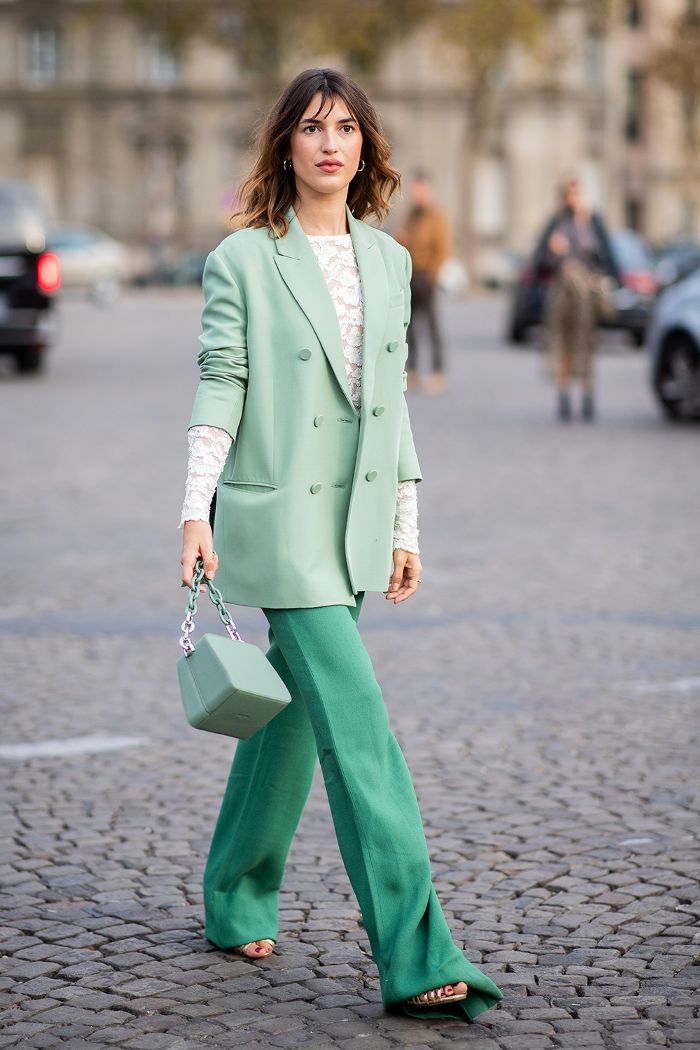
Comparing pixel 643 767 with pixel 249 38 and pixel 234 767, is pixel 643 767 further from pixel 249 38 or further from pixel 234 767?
pixel 249 38

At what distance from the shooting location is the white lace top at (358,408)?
12.1 feet

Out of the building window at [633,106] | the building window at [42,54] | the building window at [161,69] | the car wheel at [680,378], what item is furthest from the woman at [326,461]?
the building window at [633,106]

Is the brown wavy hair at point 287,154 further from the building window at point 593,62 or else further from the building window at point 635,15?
the building window at point 635,15

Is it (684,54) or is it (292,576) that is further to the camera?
(684,54)

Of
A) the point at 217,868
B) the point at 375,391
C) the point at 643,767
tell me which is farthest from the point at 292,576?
the point at 643,767

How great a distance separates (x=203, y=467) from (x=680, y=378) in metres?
12.5

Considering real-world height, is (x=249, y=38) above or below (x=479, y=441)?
above

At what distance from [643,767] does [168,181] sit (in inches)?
2667

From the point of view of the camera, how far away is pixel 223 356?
367 centimetres

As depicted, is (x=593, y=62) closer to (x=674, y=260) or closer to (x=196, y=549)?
(x=674, y=260)

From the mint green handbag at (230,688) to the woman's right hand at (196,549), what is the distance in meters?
0.03

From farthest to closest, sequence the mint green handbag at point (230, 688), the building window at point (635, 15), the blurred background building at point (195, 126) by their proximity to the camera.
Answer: the building window at point (635, 15) → the blurred background building at point (195, 126) → the mint green handbag at point (230, 688)

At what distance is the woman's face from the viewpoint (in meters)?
3.72

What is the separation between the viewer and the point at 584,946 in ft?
13.5
